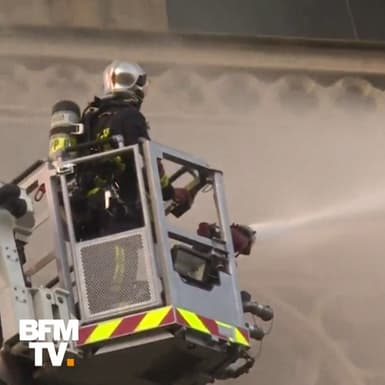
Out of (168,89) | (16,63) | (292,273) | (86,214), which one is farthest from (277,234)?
(86,214)

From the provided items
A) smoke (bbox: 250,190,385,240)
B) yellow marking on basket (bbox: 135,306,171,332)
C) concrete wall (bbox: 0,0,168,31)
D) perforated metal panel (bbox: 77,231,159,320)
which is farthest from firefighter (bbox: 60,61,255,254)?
concrete wall (bbox: 0,0,168,31)

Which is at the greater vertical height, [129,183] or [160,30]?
[160,30]

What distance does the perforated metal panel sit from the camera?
7004 mm

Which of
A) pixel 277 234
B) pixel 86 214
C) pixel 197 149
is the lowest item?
pixel 86 214

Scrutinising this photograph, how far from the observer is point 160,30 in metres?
10.8

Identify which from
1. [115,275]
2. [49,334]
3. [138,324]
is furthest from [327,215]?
[49,334]

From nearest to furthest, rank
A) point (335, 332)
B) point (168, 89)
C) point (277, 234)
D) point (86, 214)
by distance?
point (86, 214) < point (335, 332) < point (277, 234) < point (168, 89)

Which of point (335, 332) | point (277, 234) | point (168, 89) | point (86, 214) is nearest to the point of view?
point (86, 214)

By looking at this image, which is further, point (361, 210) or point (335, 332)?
point (361, 210)

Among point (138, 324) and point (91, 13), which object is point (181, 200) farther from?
point (91, 13)

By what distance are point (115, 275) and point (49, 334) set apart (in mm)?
411

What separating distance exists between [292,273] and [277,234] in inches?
15.5

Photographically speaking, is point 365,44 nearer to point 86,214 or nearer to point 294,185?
point 294,185

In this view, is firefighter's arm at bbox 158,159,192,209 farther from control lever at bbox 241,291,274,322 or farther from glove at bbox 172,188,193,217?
control lever at bbox 241,291,274,322
